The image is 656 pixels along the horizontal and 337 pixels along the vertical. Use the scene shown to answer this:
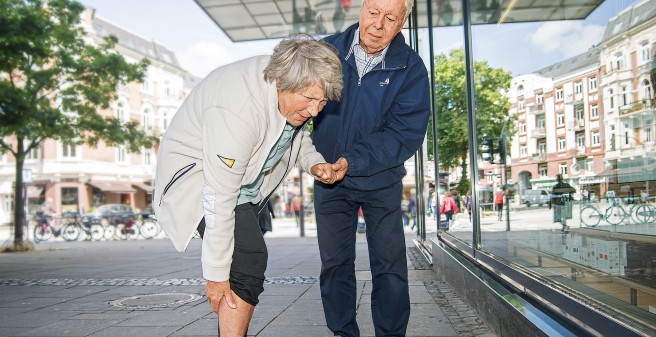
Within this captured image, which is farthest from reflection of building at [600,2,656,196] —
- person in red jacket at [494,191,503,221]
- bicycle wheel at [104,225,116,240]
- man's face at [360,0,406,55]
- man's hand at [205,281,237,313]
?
bicycle wheel at [104,225,116,240]

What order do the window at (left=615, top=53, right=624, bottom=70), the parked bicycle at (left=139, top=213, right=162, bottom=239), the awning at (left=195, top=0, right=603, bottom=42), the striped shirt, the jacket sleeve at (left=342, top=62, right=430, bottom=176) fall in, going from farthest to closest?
1. the parked bicycle at (left=139, top=213, right=162, bottom=239)
2. the awning at (left=195, top=0, right=603, bottom=42)
3. the striped shirt
4. the jacket sleeve at (left=342, top=62, right=430, bottom=176)
5. the window at (left=615, top=53, right=624, bottom=70)

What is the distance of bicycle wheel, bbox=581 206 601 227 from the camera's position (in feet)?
8.83

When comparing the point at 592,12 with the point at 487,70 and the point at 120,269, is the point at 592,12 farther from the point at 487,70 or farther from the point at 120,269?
the point at 120,269

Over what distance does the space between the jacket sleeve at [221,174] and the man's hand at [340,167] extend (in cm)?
72

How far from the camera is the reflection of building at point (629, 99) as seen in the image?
216 centimetres

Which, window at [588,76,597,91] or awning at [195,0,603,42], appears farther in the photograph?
awning at [195,0,603,42]

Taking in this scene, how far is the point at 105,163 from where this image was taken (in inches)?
1772

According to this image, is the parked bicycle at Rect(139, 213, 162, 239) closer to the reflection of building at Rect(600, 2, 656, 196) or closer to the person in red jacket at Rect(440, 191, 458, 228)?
the person in red jacket at Rect(440, 191, 458, 228)

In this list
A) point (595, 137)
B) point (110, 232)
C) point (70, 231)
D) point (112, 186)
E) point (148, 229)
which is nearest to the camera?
point (595, 137)

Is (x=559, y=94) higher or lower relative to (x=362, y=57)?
lower

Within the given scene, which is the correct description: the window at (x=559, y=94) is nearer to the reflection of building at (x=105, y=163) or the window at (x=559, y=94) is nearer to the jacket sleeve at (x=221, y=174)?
the jacket sleeve at (x=221, y=174)

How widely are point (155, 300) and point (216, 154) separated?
3.38 meters

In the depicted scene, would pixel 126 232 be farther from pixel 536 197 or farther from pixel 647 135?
pixel 647 135

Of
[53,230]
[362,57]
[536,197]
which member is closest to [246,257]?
[362,57]
